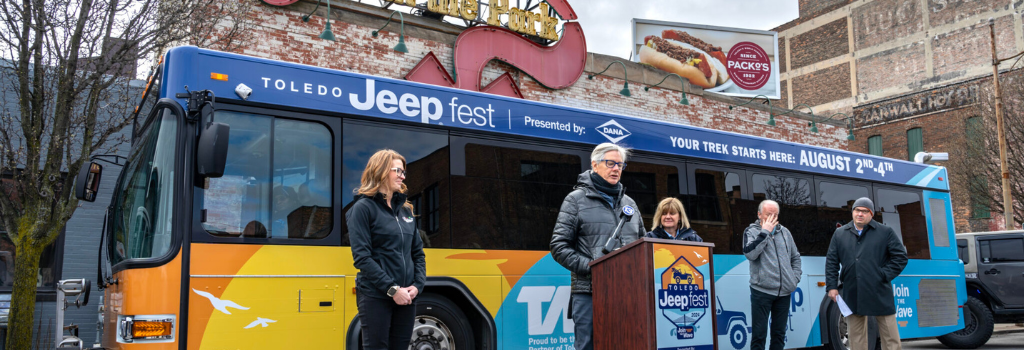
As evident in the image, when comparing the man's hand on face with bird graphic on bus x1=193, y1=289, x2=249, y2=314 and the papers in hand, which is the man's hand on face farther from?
bird graphic on bus x1=193, y1=289, x2=249, y2=314

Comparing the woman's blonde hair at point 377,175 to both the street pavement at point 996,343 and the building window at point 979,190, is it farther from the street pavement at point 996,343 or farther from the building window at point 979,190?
the building window at point 979,190

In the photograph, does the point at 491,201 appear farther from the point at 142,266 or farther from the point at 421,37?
the point at 421,37

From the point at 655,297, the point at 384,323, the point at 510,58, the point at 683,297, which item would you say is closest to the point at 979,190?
the point at 510,58

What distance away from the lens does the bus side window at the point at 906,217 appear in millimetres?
9797

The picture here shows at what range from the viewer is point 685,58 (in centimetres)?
2097

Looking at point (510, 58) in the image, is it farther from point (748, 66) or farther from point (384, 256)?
point (384, 256)

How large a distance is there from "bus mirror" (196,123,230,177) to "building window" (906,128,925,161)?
108ft

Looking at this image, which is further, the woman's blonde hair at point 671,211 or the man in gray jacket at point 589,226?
the woman's blonde hair at point 671,211

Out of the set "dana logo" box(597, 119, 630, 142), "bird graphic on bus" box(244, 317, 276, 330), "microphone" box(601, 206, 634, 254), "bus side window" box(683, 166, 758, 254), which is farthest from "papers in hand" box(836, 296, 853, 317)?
"bird graphic on bus" box(244, 317, 276, 330)

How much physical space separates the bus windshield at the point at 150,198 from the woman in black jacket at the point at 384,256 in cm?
165

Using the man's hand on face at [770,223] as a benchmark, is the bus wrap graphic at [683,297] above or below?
below

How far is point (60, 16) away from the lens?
7.25 metres

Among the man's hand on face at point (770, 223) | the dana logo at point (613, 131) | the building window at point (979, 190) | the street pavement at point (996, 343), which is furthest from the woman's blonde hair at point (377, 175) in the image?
the building window at point (979, 190)

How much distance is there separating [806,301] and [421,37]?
8.28 m
